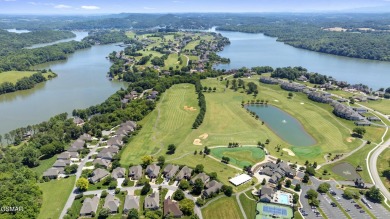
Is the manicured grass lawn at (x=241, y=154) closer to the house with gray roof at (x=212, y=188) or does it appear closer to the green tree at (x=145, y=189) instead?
the house with gray roof at (x=212, y=188)

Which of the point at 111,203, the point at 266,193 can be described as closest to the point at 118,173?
the point at 111,203

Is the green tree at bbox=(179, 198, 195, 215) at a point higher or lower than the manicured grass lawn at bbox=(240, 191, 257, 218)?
higher

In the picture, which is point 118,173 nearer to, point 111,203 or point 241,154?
point 111,203

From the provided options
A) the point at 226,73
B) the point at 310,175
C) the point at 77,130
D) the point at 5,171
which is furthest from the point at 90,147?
the point at 226,73

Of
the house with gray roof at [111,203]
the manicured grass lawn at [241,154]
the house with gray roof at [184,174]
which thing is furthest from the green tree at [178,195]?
the manicured grass lawn at [241,154]

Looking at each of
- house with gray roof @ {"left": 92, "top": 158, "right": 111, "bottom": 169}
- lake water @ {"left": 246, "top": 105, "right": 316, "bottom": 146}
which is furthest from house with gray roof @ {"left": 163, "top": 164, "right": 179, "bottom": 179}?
lake water @ {"left": 246, "top": 105, "right": 316, "bottom": 146}

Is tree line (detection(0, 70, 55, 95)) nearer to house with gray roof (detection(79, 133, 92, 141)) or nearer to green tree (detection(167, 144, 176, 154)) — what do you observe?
house with gray roof (detection(79, 133, 92, 141))
